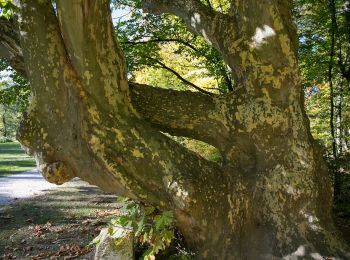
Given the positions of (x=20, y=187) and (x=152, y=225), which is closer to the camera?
(x=152, y=225)

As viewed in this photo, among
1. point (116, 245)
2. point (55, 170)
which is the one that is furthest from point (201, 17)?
point (116, 245)

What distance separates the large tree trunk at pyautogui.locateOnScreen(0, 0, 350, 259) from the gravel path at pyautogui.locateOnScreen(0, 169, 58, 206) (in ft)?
22.5

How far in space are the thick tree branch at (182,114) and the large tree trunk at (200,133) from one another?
0.04ft

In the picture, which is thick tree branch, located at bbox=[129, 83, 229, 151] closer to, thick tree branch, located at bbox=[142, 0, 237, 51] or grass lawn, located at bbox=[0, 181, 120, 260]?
thick tree branch, located at bbox=[142, 0, 237, 51]

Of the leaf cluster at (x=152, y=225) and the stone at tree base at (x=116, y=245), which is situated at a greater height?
the leaf cluster at (x=152, y=225)

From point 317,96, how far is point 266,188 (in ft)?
30.1

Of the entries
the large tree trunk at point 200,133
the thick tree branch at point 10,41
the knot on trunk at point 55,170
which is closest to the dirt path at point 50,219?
the knot on trunk at point 55,170

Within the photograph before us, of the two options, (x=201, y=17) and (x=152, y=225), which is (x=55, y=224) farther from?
(x=201, y=17)

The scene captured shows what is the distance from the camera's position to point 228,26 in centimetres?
511

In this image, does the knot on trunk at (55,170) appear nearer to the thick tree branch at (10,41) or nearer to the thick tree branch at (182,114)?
the thick tree branch at (182,114)

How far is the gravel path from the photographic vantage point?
11.1 metres

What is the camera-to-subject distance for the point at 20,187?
41.7 feet

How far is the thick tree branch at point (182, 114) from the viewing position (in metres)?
4.88

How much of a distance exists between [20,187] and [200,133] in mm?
9659
